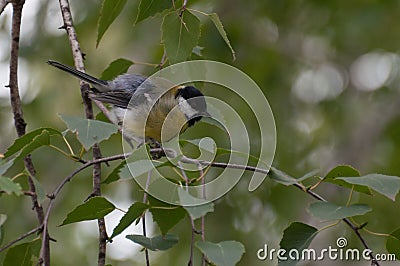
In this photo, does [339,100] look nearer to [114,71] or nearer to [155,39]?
[155,39]

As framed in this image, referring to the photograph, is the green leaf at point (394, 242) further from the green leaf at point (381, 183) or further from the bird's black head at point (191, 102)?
the bird's black head at point (191, 102)

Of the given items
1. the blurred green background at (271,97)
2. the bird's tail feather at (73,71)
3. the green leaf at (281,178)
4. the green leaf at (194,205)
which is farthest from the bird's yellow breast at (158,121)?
the blurred green background at (271,97)

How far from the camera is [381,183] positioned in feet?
4.84

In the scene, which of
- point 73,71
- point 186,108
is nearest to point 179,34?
point 73,71

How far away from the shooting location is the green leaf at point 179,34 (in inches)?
71.1

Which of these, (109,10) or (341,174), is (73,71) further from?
(341,174)

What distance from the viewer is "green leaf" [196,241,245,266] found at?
133 centimetres

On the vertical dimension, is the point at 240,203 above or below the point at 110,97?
below

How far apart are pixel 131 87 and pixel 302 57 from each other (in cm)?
296

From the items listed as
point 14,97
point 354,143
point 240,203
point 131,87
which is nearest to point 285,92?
point 354,143

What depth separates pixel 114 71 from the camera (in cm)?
226

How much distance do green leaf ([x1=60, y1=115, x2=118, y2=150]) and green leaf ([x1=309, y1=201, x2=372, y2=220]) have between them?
0.48 metres

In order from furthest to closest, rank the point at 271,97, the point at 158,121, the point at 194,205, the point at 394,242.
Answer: the point at 271,97 → the point at 158,121 → the point at 394,242 → the point at 194,205

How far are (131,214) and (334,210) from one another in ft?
1.46
